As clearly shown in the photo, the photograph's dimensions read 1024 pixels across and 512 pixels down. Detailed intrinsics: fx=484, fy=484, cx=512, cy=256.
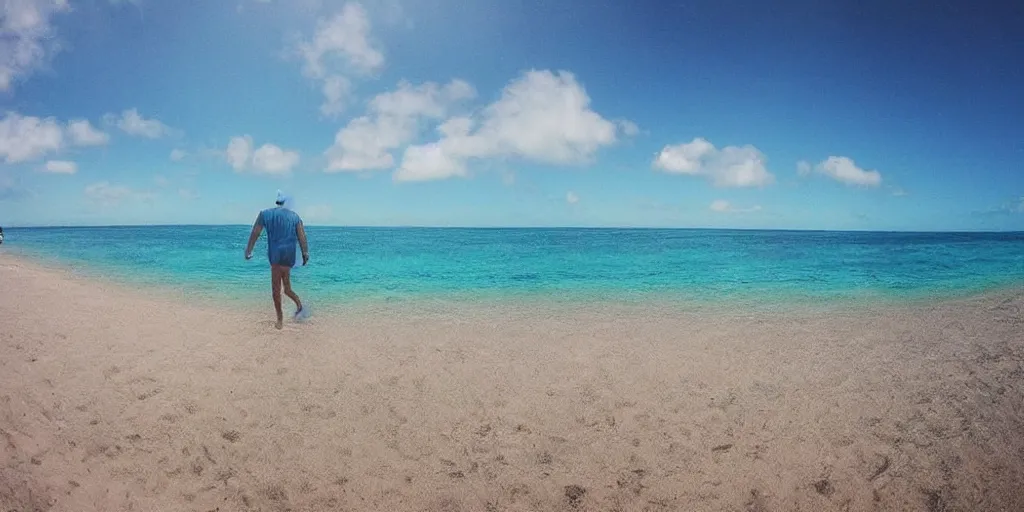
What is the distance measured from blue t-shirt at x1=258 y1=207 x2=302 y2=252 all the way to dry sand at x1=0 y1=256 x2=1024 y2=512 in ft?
5.22

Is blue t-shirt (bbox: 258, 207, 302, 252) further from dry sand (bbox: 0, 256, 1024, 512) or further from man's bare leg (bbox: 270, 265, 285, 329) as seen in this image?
dry sand (bbox: 0, 256, 1024, 512)

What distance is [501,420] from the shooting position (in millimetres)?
5141

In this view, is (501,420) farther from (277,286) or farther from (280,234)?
(277,286)

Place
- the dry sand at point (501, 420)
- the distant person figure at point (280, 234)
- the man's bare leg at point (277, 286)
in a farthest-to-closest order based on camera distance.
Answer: the man's bare leg at point (277, 286) < the distant person figure at point (280, 234) < the dry sand at point (501, 420)

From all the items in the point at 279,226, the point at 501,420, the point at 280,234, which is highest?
the point at 279,226

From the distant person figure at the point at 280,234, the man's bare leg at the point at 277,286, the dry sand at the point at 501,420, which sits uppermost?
the distant person figure at the point at 280,234

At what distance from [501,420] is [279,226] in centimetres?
557

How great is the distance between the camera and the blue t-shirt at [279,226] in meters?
8.39

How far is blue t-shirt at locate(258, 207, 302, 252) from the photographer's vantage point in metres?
8.39

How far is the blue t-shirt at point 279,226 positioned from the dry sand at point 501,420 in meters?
1.59

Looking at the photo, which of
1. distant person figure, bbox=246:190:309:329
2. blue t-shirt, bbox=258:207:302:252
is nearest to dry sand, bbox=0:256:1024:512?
distant person figure, bbox=246:190:309:329

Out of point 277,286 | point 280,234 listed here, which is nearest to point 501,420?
point 280,234

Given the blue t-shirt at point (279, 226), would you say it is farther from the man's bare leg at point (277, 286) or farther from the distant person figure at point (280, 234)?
the man's bare leg at point (277, 286)

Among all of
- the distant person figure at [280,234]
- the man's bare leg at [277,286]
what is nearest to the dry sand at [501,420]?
the man's bare leg at [277,286]
